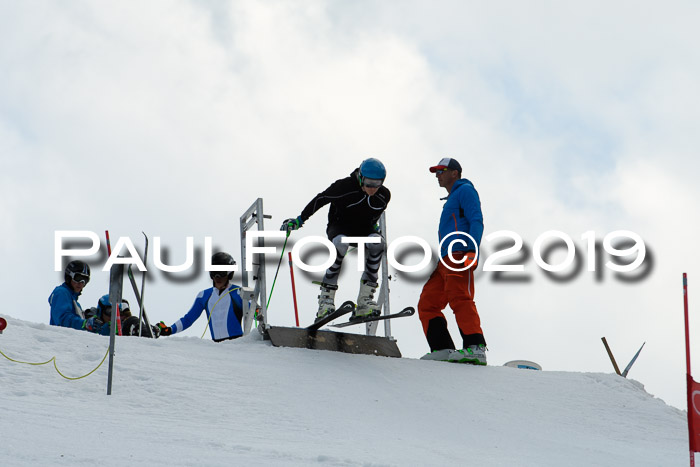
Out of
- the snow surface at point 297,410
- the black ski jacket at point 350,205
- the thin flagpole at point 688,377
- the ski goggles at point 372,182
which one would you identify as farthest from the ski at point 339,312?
the thin flagpole at point 688,377

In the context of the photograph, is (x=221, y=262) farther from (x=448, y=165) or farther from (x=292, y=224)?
(x=448, y=165)

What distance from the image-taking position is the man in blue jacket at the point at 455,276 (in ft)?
27.7

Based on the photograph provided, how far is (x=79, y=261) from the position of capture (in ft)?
27.2

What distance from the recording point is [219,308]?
9.19 metres

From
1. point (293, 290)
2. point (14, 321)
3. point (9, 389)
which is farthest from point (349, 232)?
point (9, 389)

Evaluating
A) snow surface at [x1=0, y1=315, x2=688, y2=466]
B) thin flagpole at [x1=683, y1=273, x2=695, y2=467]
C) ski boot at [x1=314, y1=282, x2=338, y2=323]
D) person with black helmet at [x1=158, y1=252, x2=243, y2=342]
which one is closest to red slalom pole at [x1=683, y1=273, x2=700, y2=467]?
thin flagpole at [x1=683, y1=273, x2=695, y2=467]

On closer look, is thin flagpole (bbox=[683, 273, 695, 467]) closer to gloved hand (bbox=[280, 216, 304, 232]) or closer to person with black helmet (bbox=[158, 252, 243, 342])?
gloved hand (bbox=[280, 216, 304, 232])

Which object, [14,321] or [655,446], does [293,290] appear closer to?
[14,321]

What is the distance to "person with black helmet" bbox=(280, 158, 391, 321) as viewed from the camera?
8070mm

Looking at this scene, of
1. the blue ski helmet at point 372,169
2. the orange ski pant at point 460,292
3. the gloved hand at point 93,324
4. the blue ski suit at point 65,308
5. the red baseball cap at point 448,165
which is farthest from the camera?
the red baseball cap at point 448,165

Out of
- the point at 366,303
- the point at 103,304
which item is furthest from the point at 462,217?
the point at 103,304

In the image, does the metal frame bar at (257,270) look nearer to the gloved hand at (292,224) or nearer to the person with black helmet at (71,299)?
the gloved hand at (292,224)

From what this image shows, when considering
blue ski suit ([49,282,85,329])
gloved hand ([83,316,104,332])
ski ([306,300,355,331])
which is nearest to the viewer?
ski ([306,300,355,331])

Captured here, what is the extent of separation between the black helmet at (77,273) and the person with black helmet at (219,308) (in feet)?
4.10
